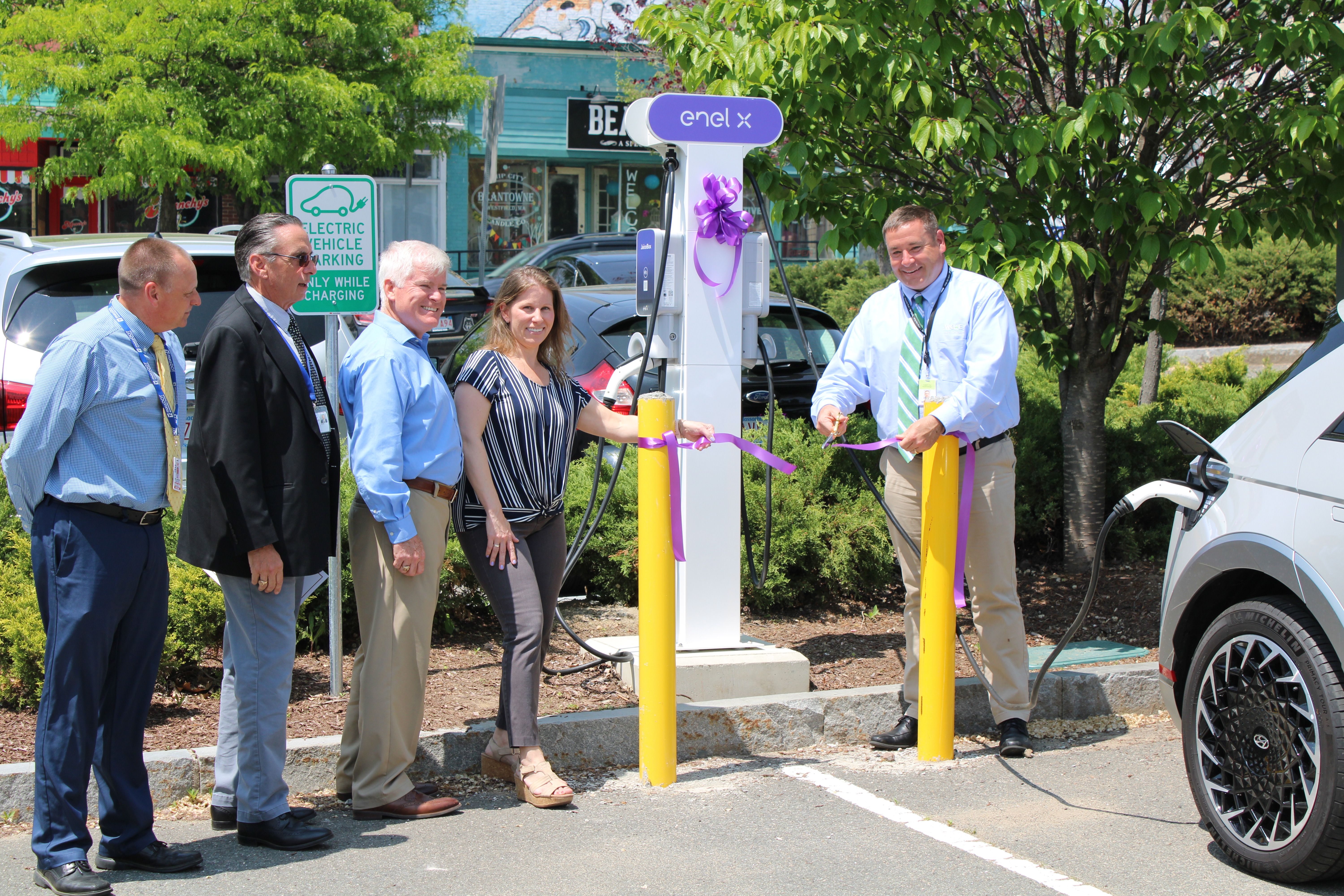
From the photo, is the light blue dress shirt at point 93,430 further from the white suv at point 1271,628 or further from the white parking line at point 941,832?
the white suv at point 1271,628

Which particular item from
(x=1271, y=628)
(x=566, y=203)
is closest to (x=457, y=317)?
(x=1271, y=628)

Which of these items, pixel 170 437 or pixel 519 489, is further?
pixel 519 489

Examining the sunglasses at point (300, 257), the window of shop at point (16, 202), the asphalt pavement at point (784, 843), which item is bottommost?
the asphalt pavement at point (784, 843)

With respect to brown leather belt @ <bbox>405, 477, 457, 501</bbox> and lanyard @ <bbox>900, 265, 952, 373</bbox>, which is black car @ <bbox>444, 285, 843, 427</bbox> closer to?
lanyard @ <bbox>900, 265, 952, 373</bbox>

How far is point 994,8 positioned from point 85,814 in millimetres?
5001

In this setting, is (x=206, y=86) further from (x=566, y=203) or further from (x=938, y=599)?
(x=938, y=599)

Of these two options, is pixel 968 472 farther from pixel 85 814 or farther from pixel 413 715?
pixel 85 814

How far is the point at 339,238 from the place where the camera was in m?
5.20

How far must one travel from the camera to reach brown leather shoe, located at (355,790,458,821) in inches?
163

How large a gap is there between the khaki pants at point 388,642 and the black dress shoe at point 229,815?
0.16 m

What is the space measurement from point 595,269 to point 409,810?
10022mm

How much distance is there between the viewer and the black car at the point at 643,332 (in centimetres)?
763

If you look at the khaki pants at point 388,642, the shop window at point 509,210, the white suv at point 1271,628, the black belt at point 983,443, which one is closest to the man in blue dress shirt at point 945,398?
the black belt at point 983,443

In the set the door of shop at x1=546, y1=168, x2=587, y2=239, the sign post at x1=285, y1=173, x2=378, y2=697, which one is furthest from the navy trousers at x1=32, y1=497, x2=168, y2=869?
the door of shop at x1=546, y1=168, x2=587, y2=239
